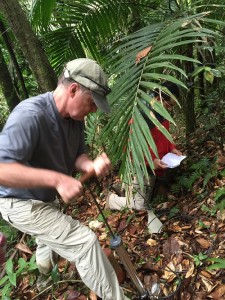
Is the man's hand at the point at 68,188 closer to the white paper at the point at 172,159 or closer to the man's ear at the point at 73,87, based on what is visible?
the man's ear at the point at 73,87

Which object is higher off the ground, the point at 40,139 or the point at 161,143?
the point at 40,139

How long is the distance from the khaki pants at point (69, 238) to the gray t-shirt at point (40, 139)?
3.1 inches

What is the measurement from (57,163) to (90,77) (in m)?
0.56

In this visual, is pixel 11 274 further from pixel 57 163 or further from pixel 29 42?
pixel 29 42

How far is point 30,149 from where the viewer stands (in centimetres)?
170

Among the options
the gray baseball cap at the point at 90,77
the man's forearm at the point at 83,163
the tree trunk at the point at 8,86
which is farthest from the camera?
the tree trunk at the point at 8,86

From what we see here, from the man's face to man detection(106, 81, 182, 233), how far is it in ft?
2.59

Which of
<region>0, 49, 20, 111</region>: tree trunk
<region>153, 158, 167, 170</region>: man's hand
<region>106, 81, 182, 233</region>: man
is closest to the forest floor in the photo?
<region>106, 81, 182, 233</region>: man

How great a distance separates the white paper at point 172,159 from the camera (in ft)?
9.14

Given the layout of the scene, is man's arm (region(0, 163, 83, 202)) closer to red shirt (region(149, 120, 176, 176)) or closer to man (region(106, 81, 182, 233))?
A: man (region(106, 81, 182, 233))

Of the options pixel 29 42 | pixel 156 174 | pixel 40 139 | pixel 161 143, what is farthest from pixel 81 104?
pixel 156 174

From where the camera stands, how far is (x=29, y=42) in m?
2.64

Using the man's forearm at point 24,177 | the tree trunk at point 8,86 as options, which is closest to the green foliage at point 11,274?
the man's forearm at point 24,177

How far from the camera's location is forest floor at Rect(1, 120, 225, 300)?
88.0 inches
